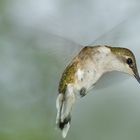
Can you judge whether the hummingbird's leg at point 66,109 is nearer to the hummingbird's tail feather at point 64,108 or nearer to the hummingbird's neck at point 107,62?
the hummingbird's tail feather at point 64,108

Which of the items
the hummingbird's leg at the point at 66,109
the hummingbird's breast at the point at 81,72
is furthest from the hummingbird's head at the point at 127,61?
the hummingbird's leg at the point at 66,109

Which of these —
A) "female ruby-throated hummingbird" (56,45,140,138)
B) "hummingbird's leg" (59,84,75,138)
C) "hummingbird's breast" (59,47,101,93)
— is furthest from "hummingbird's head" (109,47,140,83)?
"hummingbird's leg" (59,84,75,138)

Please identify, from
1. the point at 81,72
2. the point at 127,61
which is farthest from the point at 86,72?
the point at 127,61

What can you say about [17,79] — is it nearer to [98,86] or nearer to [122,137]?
[98,86]

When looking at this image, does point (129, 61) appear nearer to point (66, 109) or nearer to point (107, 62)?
point (107, 62)

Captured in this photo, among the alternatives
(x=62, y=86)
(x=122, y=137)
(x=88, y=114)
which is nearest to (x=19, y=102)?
(x=62, y=86)

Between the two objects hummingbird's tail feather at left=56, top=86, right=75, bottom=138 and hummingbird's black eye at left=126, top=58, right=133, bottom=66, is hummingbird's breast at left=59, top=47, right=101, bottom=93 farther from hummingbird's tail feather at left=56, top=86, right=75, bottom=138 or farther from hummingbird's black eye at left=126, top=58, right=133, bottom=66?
hummingbird's black eye at left=126, top=58, right=133, bottom=66

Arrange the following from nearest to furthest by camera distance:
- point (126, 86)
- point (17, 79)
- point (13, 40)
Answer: point (13, 40) < point (17, 79) < point (126, 86)

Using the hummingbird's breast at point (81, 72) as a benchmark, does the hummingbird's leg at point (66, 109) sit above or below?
below
